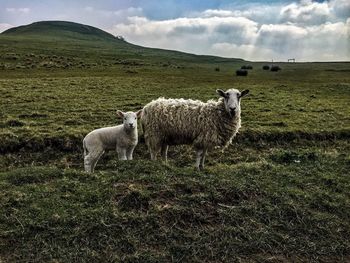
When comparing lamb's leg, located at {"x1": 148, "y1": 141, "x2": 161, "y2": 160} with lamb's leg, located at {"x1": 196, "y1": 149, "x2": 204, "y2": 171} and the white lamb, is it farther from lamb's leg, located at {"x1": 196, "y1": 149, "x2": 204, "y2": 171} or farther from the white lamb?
lamb's leg, located at {"x1": 196, "y1": 149, "x2": 204, "y2": 171}

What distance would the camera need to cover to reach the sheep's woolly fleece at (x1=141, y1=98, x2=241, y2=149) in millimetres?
13633

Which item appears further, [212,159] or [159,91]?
[159,91]

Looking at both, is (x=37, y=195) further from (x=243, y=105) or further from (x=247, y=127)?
(x=243, y=105)

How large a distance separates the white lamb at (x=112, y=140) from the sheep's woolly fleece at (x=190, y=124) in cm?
103

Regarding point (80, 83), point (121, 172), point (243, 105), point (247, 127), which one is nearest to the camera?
point (121, 172)

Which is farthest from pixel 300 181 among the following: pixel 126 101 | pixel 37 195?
pixel 126 101

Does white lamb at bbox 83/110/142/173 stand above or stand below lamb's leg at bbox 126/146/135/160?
above

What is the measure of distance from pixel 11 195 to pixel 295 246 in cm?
621

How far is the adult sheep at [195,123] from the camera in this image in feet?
44.4

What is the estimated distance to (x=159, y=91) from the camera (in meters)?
33.2

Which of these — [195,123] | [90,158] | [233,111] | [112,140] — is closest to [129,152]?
[112,140]

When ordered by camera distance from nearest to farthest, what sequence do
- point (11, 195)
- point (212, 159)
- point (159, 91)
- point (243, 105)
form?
point (11, 195)
point (212, 159)
point (243, 105)
point (159, 91)

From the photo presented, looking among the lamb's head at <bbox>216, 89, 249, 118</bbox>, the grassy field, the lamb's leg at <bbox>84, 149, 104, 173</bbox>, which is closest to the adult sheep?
the lamb's head at <bbox>216, 89, 249, 118</bbox>

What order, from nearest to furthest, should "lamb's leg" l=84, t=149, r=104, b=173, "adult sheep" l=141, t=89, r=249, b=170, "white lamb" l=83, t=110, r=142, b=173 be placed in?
"lamb's leg" l=84, t=149, r=104, b=173
"white lamb" l=83, t=110, r=142, b=173
"adult sheep" l=141, t=89, r=249, b=170
